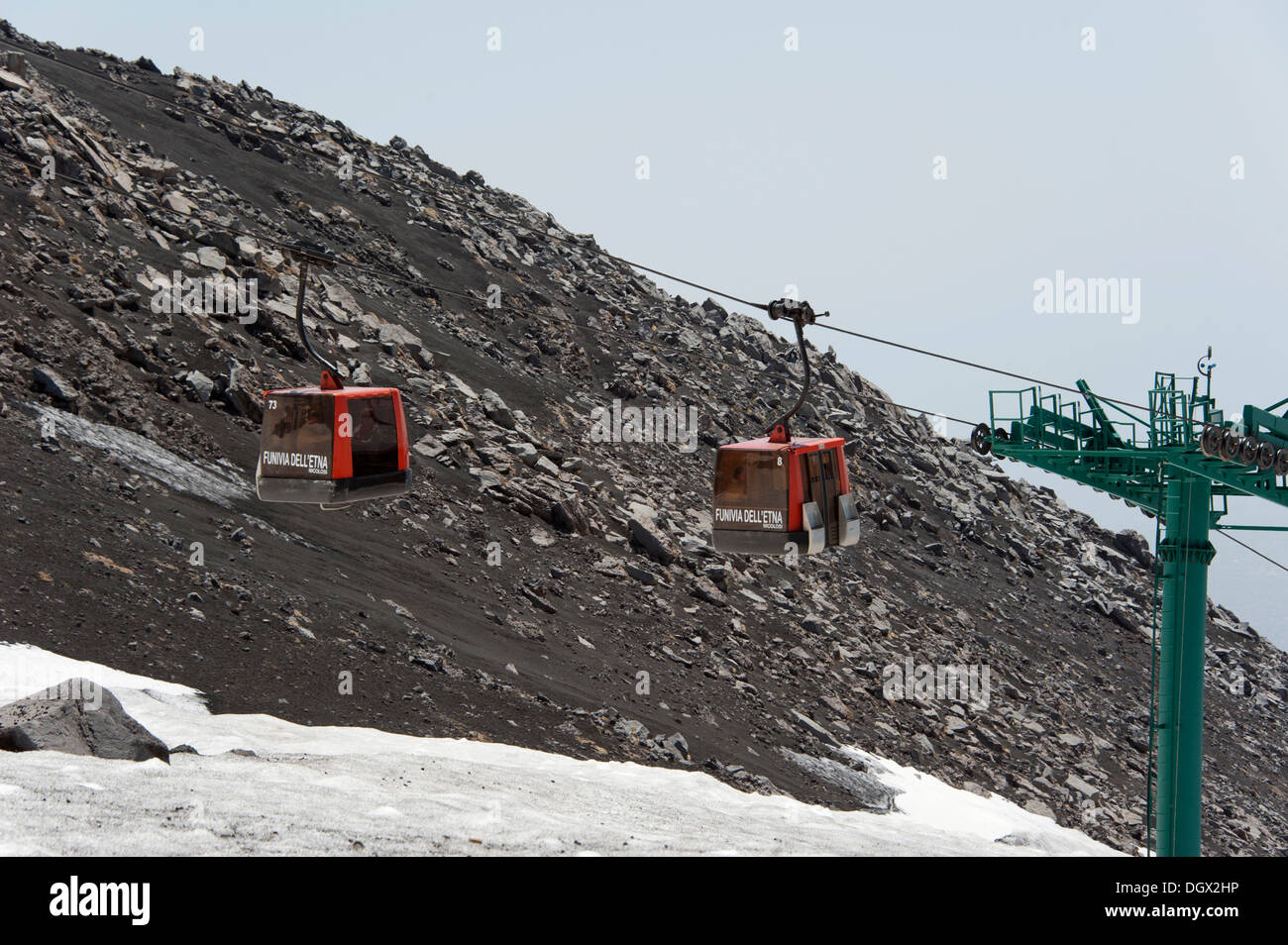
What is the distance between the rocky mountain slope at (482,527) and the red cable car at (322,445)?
24.3 feet

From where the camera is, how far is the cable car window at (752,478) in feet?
52.1

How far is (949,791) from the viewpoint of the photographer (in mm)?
34312

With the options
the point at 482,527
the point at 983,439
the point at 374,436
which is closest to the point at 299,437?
the point at 374,436

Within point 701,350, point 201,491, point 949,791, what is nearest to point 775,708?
point 949,791

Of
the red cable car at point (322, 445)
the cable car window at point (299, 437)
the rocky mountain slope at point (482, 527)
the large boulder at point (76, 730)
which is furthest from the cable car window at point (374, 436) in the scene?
the rocky mountain slope at point (482, 527)

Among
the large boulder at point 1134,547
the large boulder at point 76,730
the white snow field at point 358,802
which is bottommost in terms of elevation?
the large boulder at point 1134,547

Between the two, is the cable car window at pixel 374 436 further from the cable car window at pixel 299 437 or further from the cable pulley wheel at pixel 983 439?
the cable pulley wheel at pixel 983 439

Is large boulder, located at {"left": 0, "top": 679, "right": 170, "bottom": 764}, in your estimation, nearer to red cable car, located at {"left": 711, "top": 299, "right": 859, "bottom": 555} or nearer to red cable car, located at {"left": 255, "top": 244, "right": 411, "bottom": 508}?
red cable car, located at {"left": 255, "top": 244, "right": 411, "bottom": 508}

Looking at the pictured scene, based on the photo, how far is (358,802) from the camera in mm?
15984

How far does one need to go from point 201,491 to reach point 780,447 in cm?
2035

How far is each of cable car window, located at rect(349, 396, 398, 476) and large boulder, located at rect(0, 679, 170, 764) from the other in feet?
15.1

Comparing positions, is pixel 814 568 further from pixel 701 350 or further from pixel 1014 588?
pixel 701 350

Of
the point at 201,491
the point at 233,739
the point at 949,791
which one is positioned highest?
the point at 201,491

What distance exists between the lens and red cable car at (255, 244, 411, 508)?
16.3 metres
